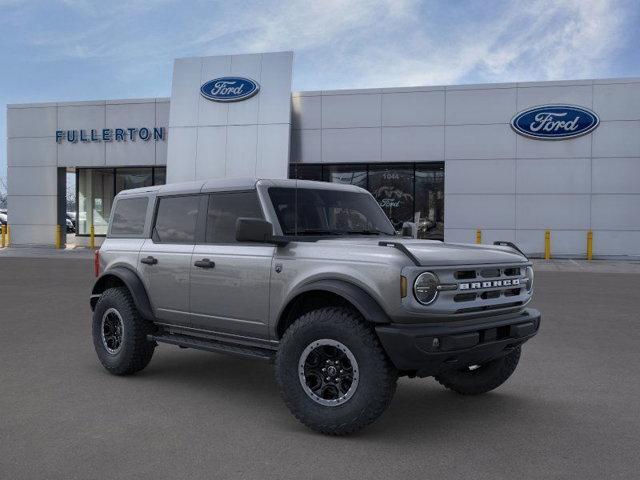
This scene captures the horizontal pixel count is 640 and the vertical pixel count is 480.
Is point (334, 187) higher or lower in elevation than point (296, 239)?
higher

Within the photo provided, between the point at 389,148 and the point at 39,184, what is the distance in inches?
611

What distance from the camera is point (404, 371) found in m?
4.62

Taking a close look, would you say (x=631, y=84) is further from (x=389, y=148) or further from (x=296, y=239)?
(x=296, y=239)

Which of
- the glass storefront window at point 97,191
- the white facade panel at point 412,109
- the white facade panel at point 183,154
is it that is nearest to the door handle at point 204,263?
the white facade panel at point 412,109

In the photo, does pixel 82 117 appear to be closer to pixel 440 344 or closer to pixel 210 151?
pixel 210 151

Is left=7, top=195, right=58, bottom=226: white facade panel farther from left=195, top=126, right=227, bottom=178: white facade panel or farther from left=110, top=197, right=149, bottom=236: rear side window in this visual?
left=110, top=197, right=149, bottom=236: rear side window

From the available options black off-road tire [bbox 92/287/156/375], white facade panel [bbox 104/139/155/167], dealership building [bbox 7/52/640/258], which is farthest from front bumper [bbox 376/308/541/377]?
white facade panel [bbox 104/139/155/167]

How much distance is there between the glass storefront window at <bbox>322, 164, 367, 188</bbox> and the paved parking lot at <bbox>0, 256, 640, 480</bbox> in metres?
18.3

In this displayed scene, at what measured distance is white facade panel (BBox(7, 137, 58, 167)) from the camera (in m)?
28.2

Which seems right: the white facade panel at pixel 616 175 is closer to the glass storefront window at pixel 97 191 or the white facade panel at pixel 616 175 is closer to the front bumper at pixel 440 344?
the glass storefront window at pixel 97 191

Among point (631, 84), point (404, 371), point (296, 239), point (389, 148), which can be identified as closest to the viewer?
point (404, 371)

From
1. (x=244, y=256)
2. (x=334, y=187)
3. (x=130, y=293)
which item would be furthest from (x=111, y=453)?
(x=334, y=187)

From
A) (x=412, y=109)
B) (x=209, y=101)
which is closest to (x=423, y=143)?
(x=412, y=109)

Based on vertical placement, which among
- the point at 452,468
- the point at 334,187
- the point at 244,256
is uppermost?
the point at 334,187
